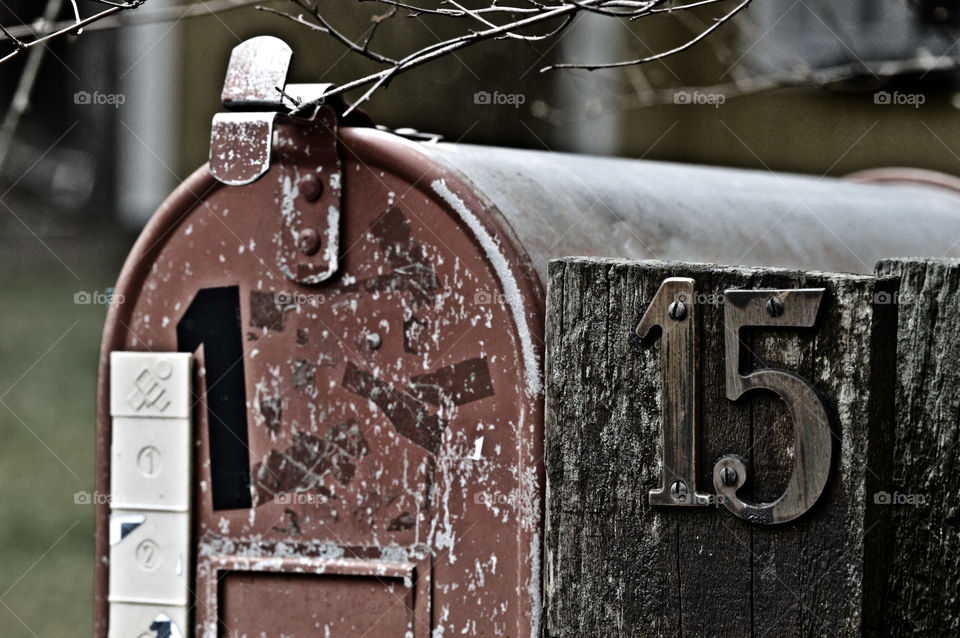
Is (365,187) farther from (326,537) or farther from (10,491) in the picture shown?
(10,491)

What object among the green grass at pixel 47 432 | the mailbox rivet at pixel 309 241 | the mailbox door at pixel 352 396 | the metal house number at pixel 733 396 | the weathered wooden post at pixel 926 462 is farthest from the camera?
the green grass at pixel 47 432

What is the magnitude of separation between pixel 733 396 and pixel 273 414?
2.88 ft

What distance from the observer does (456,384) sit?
188 cm

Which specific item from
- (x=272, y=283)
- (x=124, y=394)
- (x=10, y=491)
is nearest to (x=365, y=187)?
(x=272, y=283)

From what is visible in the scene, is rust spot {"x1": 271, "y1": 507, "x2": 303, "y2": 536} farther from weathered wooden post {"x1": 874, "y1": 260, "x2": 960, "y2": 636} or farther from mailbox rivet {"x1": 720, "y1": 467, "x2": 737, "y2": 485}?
weathered wooden post {"x1": 874, "y1": 260, "x2": 960, "y2": 636}

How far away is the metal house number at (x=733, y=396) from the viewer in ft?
4.57

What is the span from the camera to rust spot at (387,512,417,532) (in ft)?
6.26

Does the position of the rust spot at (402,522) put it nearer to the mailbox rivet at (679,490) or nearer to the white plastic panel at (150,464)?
the white plastic panel at (150,464)

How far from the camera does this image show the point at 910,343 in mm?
1619

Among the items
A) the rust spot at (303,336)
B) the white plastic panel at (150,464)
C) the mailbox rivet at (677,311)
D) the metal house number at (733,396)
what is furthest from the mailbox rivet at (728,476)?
the white plastic panel at (150,464)

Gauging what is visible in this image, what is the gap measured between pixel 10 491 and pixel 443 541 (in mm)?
4974

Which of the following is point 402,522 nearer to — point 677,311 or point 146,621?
point 146,621

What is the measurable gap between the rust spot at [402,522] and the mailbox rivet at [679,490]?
57 cm

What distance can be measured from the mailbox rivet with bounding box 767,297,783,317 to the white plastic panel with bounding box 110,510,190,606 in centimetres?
111
